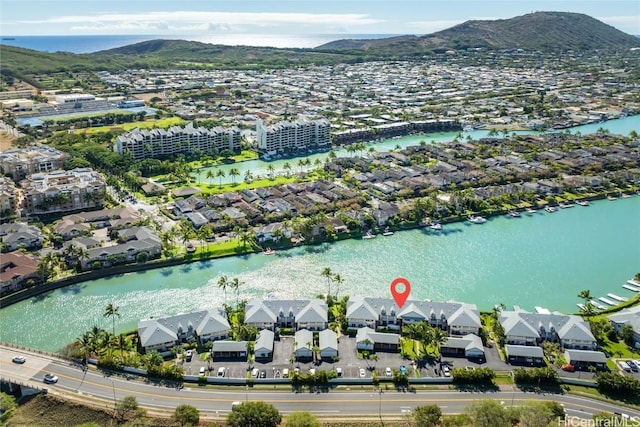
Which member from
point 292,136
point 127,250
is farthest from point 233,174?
point 127,250

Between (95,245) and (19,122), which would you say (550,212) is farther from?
(19,122)

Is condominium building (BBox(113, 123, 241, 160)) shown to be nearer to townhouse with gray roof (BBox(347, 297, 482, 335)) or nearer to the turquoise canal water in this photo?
the turquoise canal water

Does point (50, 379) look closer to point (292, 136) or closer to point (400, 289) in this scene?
point (400, 289)

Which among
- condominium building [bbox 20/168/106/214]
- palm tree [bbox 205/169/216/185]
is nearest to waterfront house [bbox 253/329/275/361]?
condominium building [bbox 20/168/106/214]

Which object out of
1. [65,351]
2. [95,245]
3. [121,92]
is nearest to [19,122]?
[121,92]

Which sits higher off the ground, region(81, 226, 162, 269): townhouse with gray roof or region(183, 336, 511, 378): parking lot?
region(81, 226, 162, 269): townhouse with gray roof
